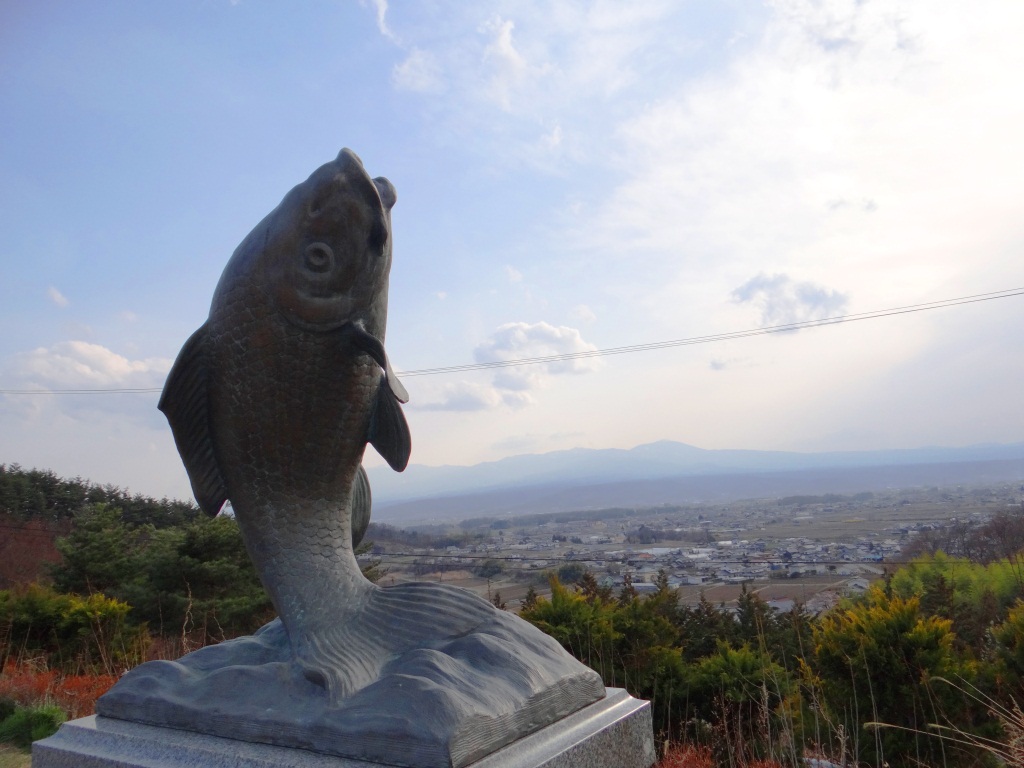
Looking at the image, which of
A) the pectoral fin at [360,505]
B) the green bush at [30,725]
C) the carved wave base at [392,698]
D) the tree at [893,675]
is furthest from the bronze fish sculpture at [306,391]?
the green bush at [30,725]

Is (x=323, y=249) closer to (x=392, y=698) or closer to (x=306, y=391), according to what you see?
(x=306, y=391)

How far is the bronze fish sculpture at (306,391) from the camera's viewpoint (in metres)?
2.96

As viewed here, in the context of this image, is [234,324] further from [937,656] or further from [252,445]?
[937,656]

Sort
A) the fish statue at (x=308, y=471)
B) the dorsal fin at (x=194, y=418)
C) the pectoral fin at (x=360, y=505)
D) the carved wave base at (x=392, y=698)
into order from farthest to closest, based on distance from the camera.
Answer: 1. the pectoral fin at (x=360, y=505)
2. the dorsal fin at (x=194, y=418)
3. the fish statue at (x=308, y=471)
4. the carved wave base at (x=392, y=698)

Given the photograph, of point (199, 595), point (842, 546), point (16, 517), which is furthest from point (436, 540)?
point (16, 517)

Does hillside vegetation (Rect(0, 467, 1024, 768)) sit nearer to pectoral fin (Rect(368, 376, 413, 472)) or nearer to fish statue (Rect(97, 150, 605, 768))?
fish statue (Rect(97, 150, 605, 768))

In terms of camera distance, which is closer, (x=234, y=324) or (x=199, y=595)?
(x=234, y=324)

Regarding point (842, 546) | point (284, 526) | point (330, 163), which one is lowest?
point (842, 546)

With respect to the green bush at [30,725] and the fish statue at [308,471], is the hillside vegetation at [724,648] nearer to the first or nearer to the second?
the green bush at [30,725]

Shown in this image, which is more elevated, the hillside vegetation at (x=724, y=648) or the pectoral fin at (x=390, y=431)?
the pectoral fin at (x=390, y=431)

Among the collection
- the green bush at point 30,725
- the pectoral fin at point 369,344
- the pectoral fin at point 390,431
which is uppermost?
the pectoral fin at point 369,344

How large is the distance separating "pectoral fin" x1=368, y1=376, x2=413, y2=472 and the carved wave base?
776 mm

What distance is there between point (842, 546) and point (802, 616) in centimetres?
646

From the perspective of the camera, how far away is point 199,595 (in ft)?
34.0
